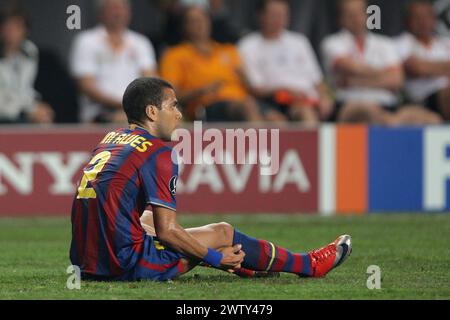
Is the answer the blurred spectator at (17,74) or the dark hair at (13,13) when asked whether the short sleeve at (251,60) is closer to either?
the blurred spectator at (17,74)

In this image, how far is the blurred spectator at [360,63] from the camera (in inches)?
603

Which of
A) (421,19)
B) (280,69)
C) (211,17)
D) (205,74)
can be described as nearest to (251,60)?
(280,69)

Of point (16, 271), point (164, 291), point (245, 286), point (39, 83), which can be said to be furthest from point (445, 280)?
point (39, 83)

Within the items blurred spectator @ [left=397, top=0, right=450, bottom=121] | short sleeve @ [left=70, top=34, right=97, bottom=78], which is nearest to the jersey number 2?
short sleeve @ [left=70, top=34, right=97, bottom=78]

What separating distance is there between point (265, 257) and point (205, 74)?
7605 mm

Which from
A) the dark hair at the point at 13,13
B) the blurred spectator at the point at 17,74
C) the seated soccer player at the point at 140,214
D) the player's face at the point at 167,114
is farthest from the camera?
the dark hair at the point at 13,13

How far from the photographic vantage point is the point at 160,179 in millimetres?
7246

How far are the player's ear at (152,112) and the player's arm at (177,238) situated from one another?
26.4 inches

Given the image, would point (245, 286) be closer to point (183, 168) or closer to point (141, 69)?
point (183, 168)

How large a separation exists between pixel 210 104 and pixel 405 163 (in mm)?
2665

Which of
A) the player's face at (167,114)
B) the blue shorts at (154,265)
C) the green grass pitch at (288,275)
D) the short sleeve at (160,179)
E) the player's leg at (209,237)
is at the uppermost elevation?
the player's face at (167,114)

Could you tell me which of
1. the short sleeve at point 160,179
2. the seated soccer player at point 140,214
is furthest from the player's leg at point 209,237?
the short sleeve at point 160,179

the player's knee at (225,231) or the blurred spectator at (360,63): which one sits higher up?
the blurred spectator at (360,63)

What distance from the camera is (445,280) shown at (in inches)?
309
